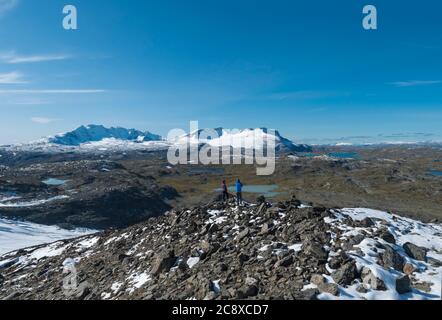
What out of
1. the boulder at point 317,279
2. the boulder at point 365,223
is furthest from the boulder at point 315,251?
the boulder at point 365,223

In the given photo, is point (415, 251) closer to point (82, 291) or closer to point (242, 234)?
point (242, 234)

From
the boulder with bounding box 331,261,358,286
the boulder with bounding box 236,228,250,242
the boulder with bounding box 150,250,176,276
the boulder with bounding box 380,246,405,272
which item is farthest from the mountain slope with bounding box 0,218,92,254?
the boulder with bounding box 380,246,405,272

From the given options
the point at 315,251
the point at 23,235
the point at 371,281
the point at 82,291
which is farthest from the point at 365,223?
the point at 23,235

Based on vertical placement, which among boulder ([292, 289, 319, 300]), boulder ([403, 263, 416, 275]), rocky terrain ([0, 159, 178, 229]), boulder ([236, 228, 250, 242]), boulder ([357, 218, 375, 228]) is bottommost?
rocky terrain ([0, 159, 178, 229])

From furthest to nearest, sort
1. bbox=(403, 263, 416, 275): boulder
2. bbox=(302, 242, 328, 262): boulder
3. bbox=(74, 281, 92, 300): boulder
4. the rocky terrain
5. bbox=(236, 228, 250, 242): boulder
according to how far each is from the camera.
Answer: the rocky terrain, bbox=(236, 228, 250, 242): boulder, bbox=(74, 281, 92, 300): boulder, bbox=(302, 242, 328, 262): boulder, bbox=(403, 263, 416, 275): boulder

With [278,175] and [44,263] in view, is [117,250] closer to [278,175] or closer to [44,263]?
[44,263]

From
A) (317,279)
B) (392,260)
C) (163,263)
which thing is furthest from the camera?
(163,263)

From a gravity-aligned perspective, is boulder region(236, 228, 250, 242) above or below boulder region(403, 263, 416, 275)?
above

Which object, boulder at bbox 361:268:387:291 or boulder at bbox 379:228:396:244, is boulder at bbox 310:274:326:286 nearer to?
boulder at bbox 361:268:387:291
